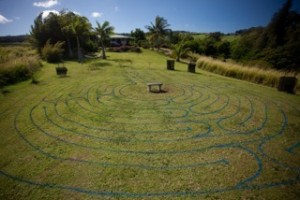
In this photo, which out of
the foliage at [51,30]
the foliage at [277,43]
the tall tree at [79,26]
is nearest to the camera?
the tall tree at [79,26]

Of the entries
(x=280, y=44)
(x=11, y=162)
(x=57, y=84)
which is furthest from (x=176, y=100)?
(x=280, y=44)

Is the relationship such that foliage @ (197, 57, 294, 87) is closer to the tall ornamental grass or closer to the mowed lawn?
the tall ornamental grass

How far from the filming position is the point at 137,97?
1088 centimetres

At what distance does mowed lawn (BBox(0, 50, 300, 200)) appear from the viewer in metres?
4.32

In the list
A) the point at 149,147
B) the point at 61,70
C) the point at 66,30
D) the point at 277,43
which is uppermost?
the point at 66,30

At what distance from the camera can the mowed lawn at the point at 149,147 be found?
14.2 feet

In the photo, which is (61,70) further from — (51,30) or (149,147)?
(51,30)

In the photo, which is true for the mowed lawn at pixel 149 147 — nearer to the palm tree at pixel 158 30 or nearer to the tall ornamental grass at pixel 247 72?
the tall ornamental grass at pixel 247 72

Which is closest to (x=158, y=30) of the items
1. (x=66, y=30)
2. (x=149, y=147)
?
(x=66, y=30)

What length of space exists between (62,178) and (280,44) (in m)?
47.3

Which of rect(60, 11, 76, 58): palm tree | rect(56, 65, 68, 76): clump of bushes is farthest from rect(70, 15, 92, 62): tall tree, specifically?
rect(56, 65, 68, 76): clump of bushes

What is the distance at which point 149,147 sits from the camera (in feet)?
19.5

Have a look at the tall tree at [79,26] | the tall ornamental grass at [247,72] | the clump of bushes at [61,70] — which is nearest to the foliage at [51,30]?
the tall tree at [79,26]

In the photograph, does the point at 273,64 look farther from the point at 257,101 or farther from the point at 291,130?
the point at 291,130
